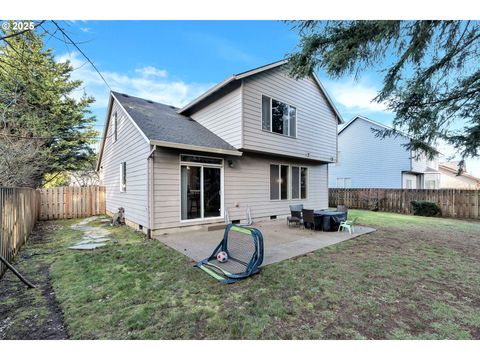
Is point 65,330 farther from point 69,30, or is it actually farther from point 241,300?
point 69,30

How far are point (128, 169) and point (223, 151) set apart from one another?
4063mm

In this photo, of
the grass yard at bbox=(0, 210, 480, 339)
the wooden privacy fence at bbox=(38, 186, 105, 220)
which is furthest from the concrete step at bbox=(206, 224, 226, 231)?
the wooden privacy fence at bbox=(38, 186, 105, 220)

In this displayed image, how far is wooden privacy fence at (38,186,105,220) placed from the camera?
10.4 metres

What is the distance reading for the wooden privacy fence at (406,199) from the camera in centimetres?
1165

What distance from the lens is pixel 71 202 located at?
11.0 meters

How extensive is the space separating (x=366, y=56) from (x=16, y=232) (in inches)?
347

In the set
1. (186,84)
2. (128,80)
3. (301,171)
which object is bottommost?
(301,171)

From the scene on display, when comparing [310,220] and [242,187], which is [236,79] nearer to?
[242,187]

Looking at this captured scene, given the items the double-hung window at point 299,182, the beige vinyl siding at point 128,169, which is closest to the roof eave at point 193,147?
the beige vinyl siding at point 128,169

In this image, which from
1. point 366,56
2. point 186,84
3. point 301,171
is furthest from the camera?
point 186,84

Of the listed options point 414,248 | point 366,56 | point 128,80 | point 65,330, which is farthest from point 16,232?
point 414,248

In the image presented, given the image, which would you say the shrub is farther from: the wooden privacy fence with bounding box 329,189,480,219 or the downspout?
the downspout

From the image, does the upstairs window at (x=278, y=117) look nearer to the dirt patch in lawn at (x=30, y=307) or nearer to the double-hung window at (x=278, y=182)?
the double-hung window at (x=278, y=182)

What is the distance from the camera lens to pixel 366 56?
4672 millimetres
